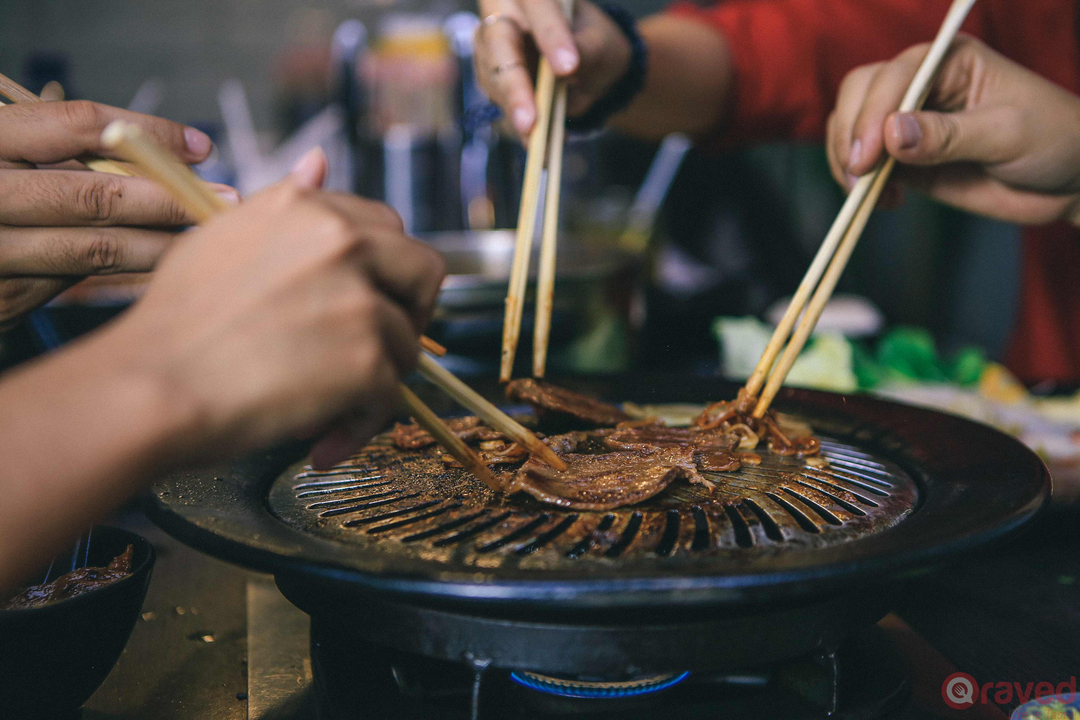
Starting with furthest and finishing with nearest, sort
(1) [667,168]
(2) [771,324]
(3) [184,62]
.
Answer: (3) [184,62], (1) [667,168], (2) [771,324]

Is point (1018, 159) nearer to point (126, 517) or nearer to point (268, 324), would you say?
point (268, 324)

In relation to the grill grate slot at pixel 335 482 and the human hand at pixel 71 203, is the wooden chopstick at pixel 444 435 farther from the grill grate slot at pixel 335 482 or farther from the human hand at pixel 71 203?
the human hand at pixel 71 203

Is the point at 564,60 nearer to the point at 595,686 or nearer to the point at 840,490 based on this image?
the point at 840,490

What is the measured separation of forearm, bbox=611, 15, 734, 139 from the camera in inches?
112

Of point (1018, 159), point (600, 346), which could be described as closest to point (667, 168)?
point (600, 346)

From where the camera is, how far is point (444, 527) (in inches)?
47.6

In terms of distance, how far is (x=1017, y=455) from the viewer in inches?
53.8

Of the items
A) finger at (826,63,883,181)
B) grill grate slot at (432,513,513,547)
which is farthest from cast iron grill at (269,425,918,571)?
finger at (826,63,883,181)

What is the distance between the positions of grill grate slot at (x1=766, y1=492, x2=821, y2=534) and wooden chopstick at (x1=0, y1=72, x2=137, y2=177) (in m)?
1.28

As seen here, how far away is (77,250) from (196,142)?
0.30 metres

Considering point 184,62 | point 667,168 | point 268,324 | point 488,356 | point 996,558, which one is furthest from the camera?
point 184,62

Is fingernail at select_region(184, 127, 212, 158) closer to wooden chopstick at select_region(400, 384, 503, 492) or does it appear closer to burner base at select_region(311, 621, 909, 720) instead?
wooden chopstick at select_region(400, 384, 503, 492)

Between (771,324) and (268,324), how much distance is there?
3.16 m

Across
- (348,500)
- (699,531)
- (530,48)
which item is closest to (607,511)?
(699,531)
